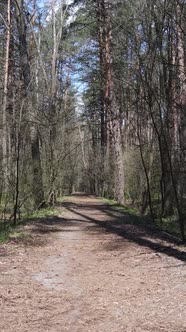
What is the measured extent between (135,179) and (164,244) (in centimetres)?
1451

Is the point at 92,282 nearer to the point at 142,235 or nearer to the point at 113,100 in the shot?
the point at 142,235

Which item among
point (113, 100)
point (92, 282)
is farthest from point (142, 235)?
point (113, 100)

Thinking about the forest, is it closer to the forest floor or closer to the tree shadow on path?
the tree shadow on path

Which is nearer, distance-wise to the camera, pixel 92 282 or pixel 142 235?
pixel 92 282

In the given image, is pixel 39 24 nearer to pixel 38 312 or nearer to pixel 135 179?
pixel 135 179

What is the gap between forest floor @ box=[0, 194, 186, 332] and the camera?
4727 millimetres

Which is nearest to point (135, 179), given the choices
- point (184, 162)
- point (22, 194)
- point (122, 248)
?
point (22, 194)

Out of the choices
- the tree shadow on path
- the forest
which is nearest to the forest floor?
the tree shadow on path

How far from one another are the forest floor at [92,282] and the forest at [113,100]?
1.60 meters

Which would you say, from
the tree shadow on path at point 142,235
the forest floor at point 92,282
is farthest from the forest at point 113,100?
the forest floor at point 92,282

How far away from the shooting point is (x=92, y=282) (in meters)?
6.36

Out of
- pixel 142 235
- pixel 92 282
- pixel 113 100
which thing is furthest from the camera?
pixel 113 100

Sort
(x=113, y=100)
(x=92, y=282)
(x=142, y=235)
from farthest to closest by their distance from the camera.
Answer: (x=113, y=100) < (x=142, y=235) < (x=92, y=282)

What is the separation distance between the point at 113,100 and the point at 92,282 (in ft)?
50.4
